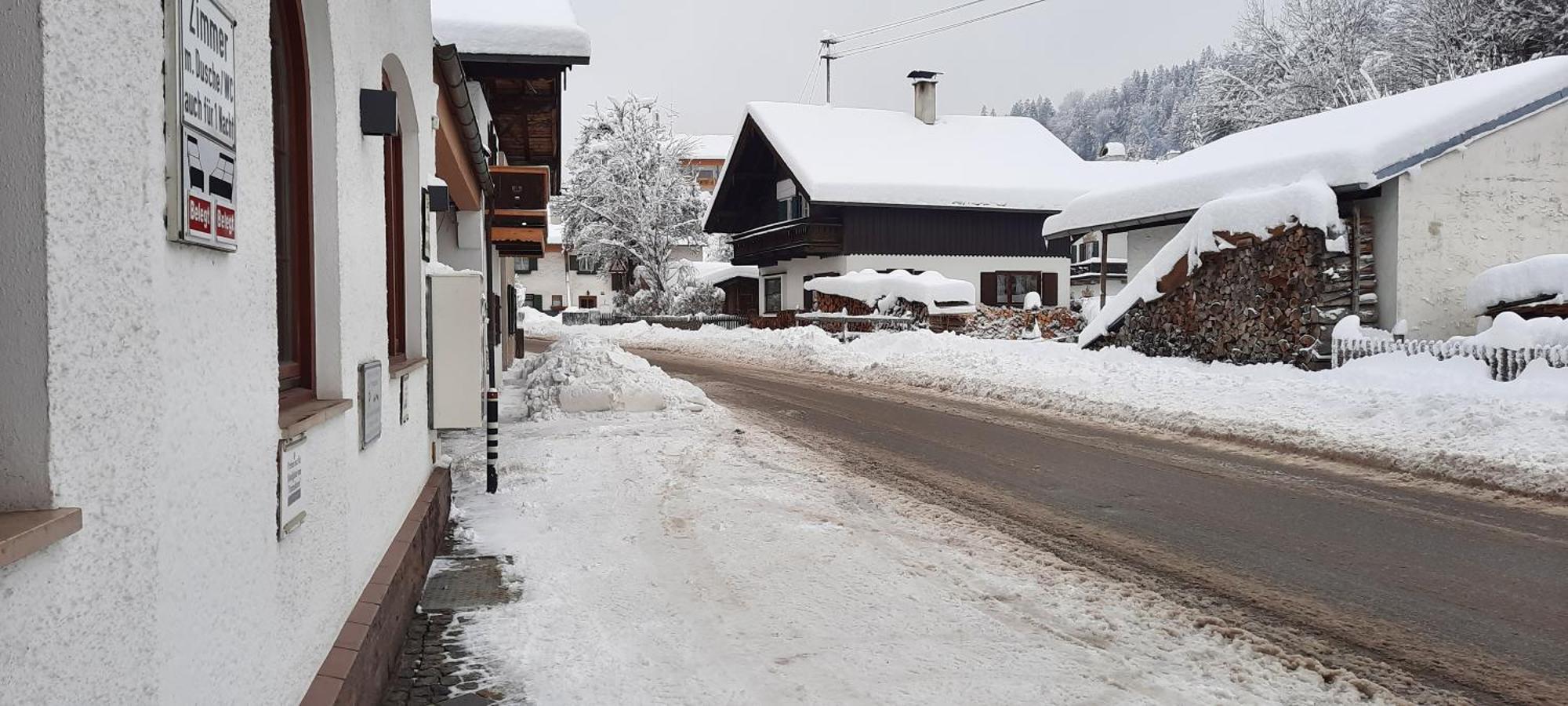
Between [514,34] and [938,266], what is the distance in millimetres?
24214

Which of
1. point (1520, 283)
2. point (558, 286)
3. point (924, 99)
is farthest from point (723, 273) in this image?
point (1520, 283)

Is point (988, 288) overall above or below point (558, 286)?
below

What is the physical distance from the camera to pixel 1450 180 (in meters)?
15.6

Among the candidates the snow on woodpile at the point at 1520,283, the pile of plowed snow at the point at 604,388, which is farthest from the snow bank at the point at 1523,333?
the pile of plowed snow at the point at 604,388

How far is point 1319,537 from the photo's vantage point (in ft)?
Result: 20.4

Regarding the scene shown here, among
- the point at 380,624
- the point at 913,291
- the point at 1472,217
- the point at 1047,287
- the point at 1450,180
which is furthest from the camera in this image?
the point at 1047,287

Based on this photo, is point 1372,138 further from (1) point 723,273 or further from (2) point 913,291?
(1) point 723,273

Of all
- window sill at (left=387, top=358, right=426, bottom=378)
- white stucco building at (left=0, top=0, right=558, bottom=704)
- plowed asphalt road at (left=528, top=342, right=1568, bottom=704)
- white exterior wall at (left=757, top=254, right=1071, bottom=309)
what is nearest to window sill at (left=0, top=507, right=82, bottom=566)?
white stucco building at (left=0, top=0, right=558, bottom=704)

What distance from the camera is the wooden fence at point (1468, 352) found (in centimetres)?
1138

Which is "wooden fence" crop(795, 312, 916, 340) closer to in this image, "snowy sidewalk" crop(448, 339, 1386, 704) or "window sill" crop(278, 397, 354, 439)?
"snowy sidewalk" crop(448, 339, 1386, 704)

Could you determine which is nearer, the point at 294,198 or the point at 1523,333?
the point at 294,198

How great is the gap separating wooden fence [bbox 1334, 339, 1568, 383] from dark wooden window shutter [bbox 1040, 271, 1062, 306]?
21.4 meters

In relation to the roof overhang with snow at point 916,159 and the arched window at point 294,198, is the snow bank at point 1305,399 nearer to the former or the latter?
the arched window at point 294,198

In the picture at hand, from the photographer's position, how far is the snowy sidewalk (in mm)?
3891
